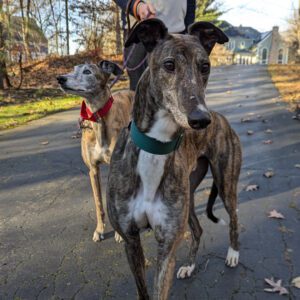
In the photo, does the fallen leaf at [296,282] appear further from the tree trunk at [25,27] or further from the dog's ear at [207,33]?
the tree trunk at [25,27]

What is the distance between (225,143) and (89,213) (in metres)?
1.96

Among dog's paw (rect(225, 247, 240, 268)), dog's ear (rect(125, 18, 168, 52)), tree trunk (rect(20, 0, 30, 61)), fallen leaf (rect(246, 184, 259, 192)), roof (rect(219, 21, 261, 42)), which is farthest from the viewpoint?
roof (rect(219, 21, 261, 42))

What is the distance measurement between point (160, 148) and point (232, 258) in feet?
5.41

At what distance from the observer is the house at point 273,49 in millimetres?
71625

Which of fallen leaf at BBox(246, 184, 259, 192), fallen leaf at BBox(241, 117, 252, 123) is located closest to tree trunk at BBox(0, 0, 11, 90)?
fallen leaf at BBox(241, 117, 252, 123)

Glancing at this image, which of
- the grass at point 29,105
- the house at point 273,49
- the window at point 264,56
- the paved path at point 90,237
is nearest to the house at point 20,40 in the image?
the grass at point 29,105

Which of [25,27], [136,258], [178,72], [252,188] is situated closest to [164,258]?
[136,258]

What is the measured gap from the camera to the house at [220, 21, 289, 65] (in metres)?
71.9

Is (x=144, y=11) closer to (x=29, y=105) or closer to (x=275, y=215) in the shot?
(x=275, y=215)

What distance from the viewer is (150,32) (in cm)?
215

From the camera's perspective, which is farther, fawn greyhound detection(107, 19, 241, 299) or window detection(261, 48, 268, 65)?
window detection(261, 48, 268, 65)

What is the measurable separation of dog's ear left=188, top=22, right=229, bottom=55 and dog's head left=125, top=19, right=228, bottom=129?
0.12 metres

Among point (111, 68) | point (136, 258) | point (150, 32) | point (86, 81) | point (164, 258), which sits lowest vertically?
point (136, 258)

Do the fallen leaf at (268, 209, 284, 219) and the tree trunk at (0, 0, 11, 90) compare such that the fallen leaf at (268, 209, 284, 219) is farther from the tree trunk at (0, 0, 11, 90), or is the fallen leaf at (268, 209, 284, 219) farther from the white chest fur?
the tree trunk at (0, 0, 11, 90)
